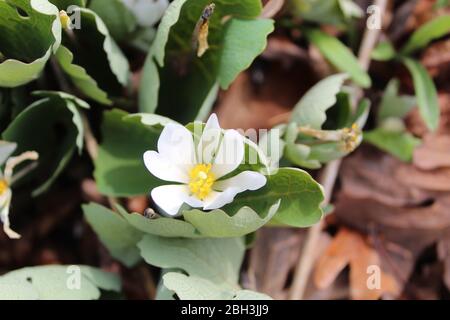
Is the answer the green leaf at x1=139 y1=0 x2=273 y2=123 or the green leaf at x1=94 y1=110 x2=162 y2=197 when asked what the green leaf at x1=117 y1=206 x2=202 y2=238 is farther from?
the green leaf at x1=139 y1=0 x2=273 y2=123

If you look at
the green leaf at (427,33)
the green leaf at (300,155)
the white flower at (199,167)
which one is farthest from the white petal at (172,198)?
the green leaf at (427,33)

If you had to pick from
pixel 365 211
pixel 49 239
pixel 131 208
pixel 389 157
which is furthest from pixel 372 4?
pixel 49 239

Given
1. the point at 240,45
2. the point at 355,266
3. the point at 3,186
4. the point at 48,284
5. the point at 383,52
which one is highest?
the point at 240,45

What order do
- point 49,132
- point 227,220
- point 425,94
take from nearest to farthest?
point 227,220 → point 49,132 → point 425,94

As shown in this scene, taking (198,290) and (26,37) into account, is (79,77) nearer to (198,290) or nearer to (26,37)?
(26,37)

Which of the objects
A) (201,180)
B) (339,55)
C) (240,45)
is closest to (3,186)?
(201,180)

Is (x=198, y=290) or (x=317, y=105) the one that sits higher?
(x=317, y=105)
